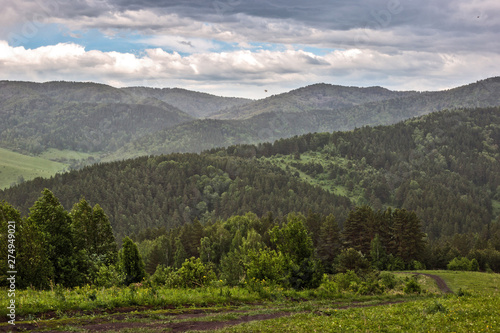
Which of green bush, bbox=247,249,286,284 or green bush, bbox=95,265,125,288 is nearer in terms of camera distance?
green bush, bbox=95,265,125,288

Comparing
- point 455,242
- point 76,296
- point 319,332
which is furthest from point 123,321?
point 455,242

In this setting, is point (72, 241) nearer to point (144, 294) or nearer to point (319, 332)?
point (144, 294)

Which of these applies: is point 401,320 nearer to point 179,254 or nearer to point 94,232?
point 94,232

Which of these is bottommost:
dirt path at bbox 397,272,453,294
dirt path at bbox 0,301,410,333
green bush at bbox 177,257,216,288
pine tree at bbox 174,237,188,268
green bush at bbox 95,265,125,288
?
pine tree at bbox 174,237,188,268

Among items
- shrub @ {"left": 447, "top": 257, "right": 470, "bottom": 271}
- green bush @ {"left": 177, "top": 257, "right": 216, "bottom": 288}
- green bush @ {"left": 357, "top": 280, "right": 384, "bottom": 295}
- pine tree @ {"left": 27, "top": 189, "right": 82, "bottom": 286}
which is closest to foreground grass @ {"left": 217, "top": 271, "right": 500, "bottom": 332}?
green bush @ {"left": 357, "top": 280, "right": 384, "bottom": 295}

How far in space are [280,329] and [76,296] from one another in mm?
14741

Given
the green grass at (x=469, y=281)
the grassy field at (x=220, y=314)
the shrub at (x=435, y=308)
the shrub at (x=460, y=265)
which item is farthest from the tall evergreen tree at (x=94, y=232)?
the shrub at (x=460, y=265)

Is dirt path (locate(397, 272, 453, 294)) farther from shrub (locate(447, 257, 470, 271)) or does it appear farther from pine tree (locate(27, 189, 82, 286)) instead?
pine tree (locate(27, 189, 82, 286))

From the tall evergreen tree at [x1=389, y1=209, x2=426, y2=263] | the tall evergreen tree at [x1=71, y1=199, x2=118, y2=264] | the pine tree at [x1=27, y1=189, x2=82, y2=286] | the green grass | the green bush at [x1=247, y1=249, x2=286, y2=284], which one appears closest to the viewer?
the green bush at [x1=247, y1=249, x2=286, y2=284]

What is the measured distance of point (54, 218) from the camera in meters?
51.7

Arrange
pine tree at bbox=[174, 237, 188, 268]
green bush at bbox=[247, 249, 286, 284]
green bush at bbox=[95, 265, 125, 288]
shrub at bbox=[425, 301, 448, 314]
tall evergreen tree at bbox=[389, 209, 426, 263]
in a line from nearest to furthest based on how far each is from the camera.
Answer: shrub at bbox=[425, 301, 448, 314] < green bush at bbox=[95, 265, 125, 288] < green bush at bbox=[247, 249, 286, 284] < tall evergreen tree at bbox=[389, 209, 426, 263] < pine tree at bbox=[174, 237, 188, 268]

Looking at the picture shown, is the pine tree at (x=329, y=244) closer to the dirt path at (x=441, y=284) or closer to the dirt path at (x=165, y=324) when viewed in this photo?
the dirt path at (x=441, y=284)

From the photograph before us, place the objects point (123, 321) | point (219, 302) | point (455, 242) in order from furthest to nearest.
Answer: point (455, 242) → point (219, 302) → point (123, 321)

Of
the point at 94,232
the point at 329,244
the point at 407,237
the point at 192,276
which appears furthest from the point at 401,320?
the point at 407,237
